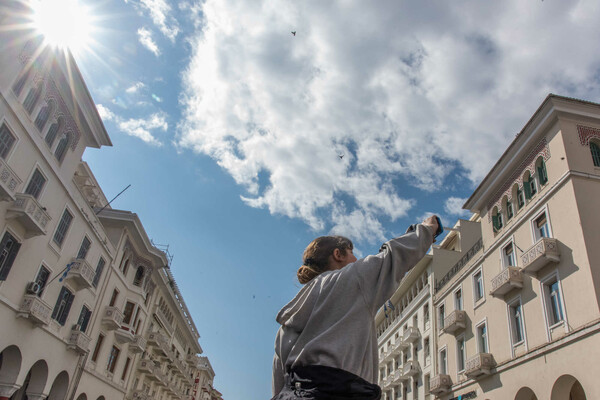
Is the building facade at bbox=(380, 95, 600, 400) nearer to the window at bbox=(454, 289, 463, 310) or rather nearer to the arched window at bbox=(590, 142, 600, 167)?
the arched window at bbox=(590, 142, 600, 167)

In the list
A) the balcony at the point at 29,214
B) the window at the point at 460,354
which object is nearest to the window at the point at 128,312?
the balcony at the point at 29,214

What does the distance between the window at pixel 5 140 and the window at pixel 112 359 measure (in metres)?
17.2

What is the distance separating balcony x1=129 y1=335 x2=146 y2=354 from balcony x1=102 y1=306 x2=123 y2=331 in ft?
13.9

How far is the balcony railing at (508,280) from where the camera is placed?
18.9 m

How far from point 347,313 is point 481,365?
21194 mm

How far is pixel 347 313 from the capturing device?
7.21 feet

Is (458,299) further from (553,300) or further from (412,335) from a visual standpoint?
(553,300)

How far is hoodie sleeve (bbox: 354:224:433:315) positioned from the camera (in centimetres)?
226

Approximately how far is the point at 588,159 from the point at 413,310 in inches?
832

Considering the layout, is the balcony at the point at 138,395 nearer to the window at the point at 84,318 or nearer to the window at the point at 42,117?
the window at the point at 84,318

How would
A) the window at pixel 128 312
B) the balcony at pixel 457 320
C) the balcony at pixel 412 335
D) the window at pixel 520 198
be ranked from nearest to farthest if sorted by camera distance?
the window at pixel 520 198 < the balcony at pixel 457 320 < the window at pixel 128 312 < the balcony at pixel 412 335

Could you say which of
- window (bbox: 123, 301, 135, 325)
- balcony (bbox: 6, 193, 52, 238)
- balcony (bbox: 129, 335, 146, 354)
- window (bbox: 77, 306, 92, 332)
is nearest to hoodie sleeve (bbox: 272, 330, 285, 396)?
balcony (bbox: 6, 193, 52, 238)

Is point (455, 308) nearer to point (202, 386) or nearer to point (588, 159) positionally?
point (588, 159)

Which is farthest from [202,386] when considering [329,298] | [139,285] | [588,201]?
[329,298]
